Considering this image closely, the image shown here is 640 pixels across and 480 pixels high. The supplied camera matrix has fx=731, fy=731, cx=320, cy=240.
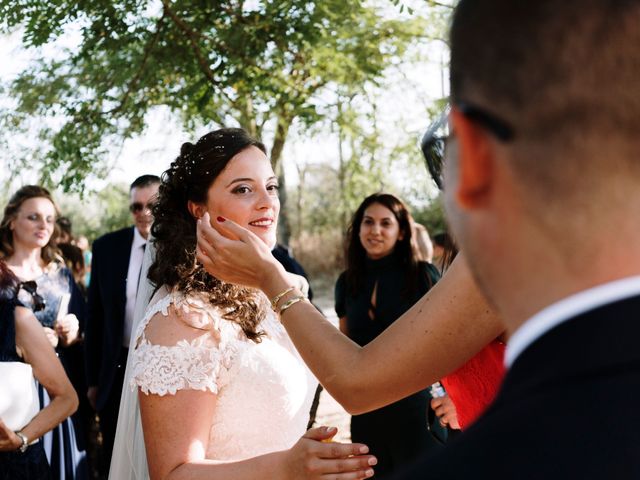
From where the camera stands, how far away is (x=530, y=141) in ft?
2.43

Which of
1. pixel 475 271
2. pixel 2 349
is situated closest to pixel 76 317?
pixel 2 349

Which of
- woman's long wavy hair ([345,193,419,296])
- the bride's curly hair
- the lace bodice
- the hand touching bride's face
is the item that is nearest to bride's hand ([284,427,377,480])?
the lace bodice

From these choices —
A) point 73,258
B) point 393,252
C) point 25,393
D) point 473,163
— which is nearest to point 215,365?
point 25,393

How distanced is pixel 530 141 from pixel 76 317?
206 inches

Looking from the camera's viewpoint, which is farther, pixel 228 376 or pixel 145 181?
pixel 145 181

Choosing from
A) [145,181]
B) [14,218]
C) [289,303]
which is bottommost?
[289,303]

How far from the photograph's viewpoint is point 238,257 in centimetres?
208

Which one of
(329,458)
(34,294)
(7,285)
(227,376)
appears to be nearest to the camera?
(329,458)

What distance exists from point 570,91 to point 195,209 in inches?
91.4

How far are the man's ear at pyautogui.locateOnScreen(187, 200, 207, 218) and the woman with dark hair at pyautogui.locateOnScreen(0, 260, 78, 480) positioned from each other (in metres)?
1.15

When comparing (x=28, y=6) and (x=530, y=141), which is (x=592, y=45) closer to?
(x=530, y=141)

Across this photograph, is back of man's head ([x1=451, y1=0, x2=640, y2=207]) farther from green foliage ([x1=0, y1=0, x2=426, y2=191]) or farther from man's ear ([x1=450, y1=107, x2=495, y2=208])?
green foliage ([x1=0, y1=0, x2=426, y2=191])

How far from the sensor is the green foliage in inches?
213

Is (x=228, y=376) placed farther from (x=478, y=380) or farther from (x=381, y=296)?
(x=381, y=296)
